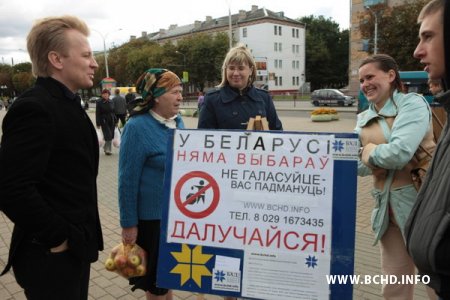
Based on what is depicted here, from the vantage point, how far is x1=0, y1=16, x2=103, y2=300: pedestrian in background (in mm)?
1561

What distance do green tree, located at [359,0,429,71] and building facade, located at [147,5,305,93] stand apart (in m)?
36.7

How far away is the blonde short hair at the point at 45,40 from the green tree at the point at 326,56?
69.4 m

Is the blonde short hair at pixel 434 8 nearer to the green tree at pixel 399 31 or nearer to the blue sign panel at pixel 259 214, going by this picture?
the blue sign panel at pixel 259 214

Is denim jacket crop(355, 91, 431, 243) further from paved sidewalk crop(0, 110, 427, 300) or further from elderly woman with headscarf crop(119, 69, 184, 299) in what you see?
elderly woman with headscarf crop(119, 69, 184, 299)

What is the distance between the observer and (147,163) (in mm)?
2406

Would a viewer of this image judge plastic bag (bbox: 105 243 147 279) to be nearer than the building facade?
Yes

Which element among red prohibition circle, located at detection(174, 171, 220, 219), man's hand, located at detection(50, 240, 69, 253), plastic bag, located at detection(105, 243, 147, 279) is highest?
red prohibition circle, located at detection(174, 171, 220, 219)

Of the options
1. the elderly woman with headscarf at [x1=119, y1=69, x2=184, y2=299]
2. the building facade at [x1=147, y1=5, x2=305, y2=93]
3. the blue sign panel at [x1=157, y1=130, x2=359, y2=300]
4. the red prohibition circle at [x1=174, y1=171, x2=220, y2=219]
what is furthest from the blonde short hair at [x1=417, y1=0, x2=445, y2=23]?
the building facade at [x1=147, y1=5, x2=305, y2=93]

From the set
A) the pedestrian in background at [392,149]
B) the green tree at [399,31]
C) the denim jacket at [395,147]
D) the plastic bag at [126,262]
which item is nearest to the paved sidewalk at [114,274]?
the pedestrian in background at [392,149]

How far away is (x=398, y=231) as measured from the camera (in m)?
2.43

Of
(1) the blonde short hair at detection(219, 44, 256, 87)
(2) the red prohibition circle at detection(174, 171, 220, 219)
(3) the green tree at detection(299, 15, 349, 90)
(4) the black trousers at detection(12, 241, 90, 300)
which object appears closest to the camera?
(4) the black trousers at detection(12, 241, 90, 300)

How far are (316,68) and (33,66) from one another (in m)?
70.6

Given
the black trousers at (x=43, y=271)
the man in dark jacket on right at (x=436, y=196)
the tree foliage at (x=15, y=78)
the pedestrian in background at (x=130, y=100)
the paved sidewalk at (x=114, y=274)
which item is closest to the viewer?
the man in dark jacket on right at (x=436, y=196)

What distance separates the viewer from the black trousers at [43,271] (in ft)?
5.68
